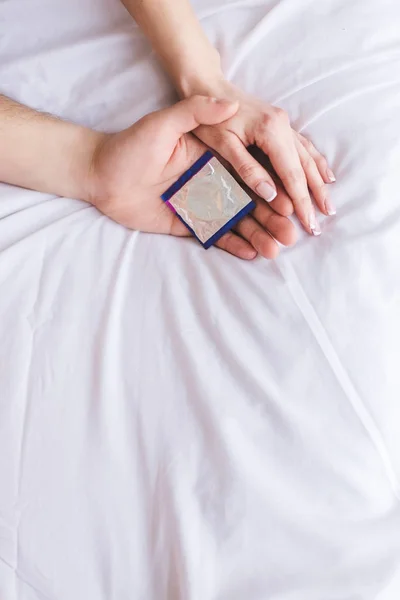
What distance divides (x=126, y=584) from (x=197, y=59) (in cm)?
71

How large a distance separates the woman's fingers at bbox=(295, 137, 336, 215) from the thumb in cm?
11

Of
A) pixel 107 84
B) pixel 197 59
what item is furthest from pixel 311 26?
pixel 107 84

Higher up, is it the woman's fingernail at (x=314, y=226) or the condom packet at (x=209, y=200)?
the condom packet at (x=209, y=200)

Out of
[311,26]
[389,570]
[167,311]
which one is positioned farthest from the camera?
[311,26]

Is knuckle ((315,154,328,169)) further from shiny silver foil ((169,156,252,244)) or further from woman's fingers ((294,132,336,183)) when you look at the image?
shiny silver foil ((169,156,252,244))

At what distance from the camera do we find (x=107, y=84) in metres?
1.01

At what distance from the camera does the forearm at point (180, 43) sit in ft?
3.18

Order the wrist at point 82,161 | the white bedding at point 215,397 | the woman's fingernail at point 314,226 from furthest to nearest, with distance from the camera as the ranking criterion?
the wrist at point 82,161
the woman's fingernail at point 314,226
the white bedding at point 215,397

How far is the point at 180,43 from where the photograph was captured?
98 centimetres

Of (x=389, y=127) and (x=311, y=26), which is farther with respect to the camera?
(x=311, y=26)

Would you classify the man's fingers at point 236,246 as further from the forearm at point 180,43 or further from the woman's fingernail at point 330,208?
the forearm at point 180,43

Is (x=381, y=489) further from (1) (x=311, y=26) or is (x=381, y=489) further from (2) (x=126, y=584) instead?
Answer: (1) (x=311, y=26)

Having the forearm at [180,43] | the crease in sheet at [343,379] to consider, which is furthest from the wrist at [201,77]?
the crease in sheet at [343,379]

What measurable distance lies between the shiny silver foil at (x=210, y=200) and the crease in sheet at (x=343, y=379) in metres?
0.15
